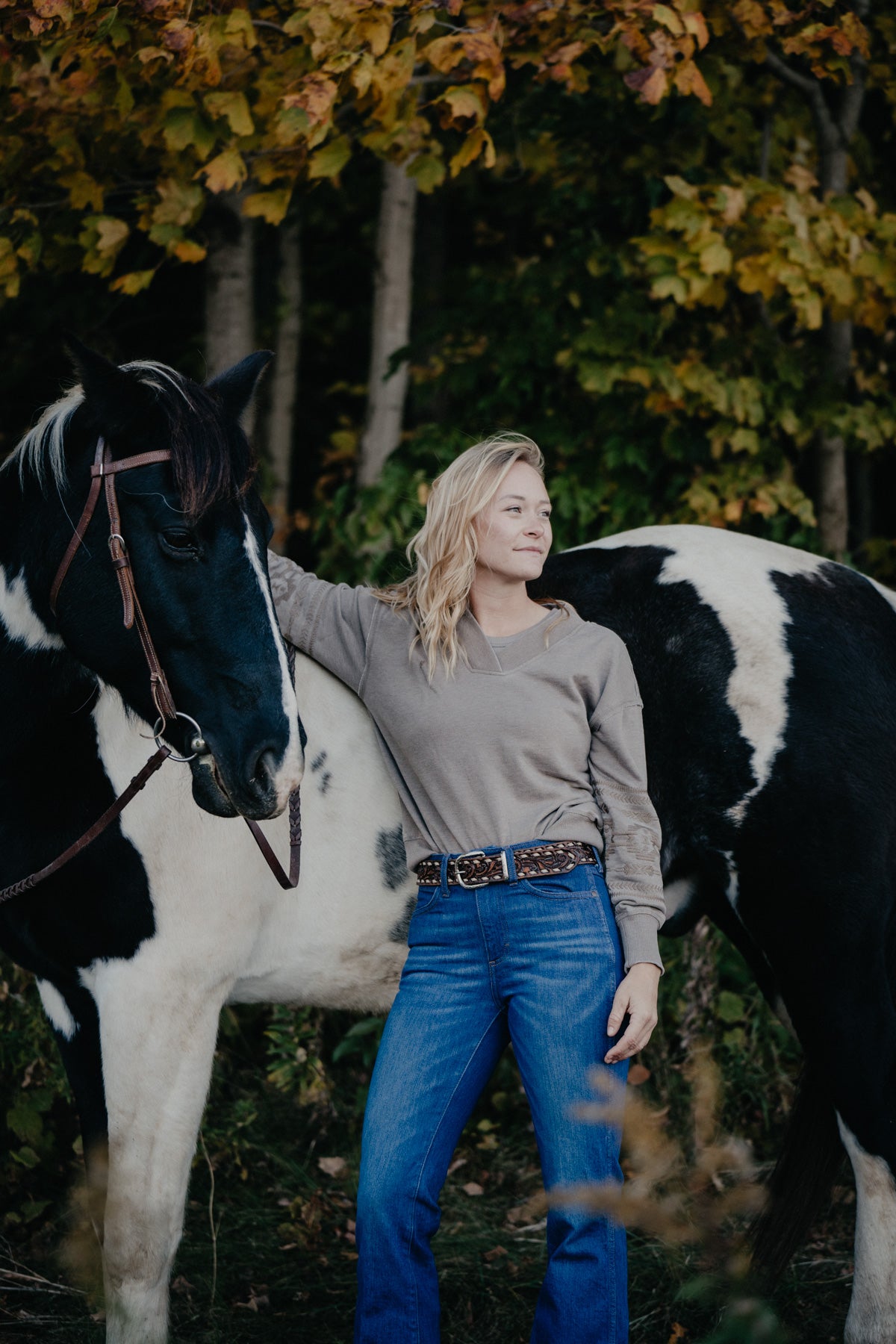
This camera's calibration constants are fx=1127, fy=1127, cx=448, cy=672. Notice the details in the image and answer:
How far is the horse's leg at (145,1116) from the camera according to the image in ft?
7.70

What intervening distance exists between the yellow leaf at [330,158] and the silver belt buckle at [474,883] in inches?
94.3

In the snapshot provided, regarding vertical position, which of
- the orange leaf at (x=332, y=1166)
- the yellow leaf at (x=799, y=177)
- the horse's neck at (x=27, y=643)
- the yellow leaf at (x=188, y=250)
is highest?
the yellow leaf at (x=799, y=177)

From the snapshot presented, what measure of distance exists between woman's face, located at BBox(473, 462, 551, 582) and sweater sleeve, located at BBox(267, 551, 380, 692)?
323 millimetres

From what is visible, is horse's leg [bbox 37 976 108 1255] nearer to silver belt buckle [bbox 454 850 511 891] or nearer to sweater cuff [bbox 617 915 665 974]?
silver belt buckle [bbox 454 850 511 891]

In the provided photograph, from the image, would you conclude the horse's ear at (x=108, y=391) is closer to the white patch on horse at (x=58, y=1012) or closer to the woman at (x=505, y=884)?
the woman at (x=505, y=884)

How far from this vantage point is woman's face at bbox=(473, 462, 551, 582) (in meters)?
2.17

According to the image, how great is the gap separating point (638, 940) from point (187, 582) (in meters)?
1.05

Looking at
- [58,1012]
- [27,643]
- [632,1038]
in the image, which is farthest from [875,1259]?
[27,643]

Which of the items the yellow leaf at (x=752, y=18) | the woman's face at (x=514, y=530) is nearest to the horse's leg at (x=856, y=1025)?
the woman's face at (x=514, y=530)

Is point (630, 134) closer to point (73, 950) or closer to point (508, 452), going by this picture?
point (508, 452)

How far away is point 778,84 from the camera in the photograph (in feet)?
16.3

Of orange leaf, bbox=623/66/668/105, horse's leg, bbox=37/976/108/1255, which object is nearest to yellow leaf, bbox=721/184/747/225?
orange leaf, bbox=623/66/668/105

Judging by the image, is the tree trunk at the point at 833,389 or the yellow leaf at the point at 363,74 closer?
the yellow leaf at the point at 363,74

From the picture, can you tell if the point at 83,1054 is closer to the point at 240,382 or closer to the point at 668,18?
the point at 240,382
